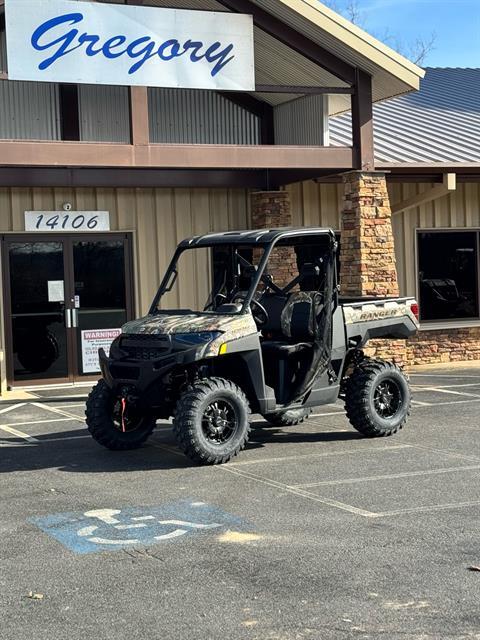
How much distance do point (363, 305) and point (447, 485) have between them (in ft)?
9.32

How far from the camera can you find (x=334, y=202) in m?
17.3

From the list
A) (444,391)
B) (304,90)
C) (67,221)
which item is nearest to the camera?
(304,90)

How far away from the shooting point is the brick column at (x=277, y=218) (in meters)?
16.2

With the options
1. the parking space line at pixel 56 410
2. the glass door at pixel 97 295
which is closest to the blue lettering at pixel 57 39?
the glass door at pixel 97 295

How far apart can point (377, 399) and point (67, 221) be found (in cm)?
706

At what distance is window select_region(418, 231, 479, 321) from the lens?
1794 centimetres

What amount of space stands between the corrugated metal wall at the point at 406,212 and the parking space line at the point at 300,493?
900 centimetres

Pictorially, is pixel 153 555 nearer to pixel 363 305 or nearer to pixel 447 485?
pixel 447 485

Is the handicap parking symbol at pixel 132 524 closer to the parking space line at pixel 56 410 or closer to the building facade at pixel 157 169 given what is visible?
the parking space line at pixel 56 410

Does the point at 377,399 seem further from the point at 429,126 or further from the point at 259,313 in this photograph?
the point at 429,126

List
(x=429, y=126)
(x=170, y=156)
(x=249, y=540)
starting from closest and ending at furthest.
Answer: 1. (x=249, y=540)
2. (x=170, y=156)
3. (x=429, y=126)

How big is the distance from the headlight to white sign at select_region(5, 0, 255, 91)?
4.84m

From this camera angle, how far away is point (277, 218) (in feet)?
54.3

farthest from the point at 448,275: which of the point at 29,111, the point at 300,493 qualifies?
the point at 300,493
